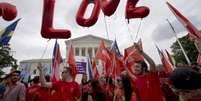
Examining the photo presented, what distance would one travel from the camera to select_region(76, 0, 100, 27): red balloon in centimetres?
865

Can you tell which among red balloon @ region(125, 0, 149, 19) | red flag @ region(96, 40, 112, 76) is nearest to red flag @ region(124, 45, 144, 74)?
red flag @ region(96, 40, 112, 76)

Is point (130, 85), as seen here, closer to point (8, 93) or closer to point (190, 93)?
point (8, 93)

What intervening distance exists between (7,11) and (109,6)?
85.0 inches

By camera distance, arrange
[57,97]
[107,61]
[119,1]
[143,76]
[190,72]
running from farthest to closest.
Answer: [107,61]
[119,1]
[57,97]
[143,76]
[190,72]

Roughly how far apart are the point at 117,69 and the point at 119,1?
292 cm

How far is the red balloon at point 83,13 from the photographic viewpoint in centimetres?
865

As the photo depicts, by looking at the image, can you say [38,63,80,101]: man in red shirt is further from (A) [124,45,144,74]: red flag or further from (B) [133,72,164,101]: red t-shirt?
(A) [124,45,144,74]: red flag

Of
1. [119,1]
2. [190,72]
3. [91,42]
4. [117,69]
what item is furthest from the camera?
[91,42]

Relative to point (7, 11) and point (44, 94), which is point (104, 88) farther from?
point (7, 11)

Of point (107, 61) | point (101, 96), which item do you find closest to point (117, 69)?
point (107, 61)

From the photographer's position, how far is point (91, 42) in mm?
76938

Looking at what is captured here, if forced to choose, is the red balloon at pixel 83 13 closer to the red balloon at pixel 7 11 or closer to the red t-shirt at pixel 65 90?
the red balloon at pixel 7 11

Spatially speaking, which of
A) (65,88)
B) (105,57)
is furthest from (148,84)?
(105,57)

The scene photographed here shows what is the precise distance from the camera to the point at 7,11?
7863 millimetres
